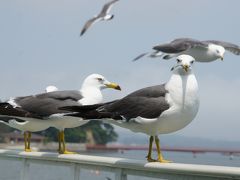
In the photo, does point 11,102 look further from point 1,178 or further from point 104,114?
point 104,114

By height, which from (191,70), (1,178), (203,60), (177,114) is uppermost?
(203,60)

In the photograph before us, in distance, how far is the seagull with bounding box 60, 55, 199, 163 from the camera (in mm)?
4691

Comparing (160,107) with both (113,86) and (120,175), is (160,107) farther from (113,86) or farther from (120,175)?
(113,86)

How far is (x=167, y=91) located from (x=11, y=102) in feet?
9.09

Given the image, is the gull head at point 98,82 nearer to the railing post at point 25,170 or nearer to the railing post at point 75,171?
the railing post at point 25,170

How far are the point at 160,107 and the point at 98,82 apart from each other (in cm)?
217

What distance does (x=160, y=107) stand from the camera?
4797mm

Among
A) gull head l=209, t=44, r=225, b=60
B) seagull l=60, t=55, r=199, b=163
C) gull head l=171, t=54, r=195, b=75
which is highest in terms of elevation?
gull head l=209, t=44, r=225, b=60

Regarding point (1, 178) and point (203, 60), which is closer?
point (1, 178)

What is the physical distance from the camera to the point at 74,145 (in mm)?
99812

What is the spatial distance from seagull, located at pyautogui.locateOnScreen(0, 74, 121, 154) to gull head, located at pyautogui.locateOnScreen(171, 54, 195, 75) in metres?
2.01

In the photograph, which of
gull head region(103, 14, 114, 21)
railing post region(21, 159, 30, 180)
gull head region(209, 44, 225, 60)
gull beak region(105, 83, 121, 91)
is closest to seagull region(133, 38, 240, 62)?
gull head region(209, 44, 225, 60)

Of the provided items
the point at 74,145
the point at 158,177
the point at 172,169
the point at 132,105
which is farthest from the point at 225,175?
the point at 74,145

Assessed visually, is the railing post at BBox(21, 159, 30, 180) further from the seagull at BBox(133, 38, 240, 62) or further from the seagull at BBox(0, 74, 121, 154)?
the seagull at BBox(133, 38, 240, 62)
